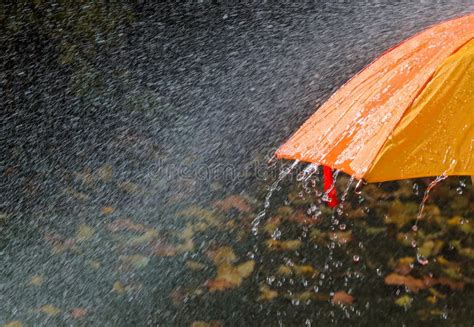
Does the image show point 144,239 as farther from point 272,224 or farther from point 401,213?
point 401,213

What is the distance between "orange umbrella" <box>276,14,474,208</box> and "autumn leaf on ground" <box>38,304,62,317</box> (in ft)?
9.14

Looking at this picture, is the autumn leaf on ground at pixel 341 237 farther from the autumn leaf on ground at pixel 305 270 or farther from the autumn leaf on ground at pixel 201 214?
the autumn leaf on ground at pixel 201 214

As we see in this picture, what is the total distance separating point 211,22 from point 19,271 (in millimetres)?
1947

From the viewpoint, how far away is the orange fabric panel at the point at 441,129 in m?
2.40

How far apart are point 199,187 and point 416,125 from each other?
283 cm

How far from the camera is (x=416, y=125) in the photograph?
7.86 ft

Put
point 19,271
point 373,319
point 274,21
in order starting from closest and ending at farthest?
point 373,319, point 19,271, point 274,21

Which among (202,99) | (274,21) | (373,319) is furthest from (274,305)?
(274,21)

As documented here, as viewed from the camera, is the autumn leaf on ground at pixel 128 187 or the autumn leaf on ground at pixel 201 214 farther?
the autumn leaf on ground at pixel 128 187

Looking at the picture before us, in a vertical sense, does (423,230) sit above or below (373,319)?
above

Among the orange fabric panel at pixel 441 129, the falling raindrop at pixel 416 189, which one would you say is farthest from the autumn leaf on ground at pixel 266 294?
the orange fabric panel at pixel 441 129

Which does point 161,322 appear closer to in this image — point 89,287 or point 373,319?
point 89,287

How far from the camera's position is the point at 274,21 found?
215 inches

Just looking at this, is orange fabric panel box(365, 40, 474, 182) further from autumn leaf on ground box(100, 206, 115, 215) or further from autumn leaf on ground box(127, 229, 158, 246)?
autumn leaf on ground box(100, 206, 115, 215)
